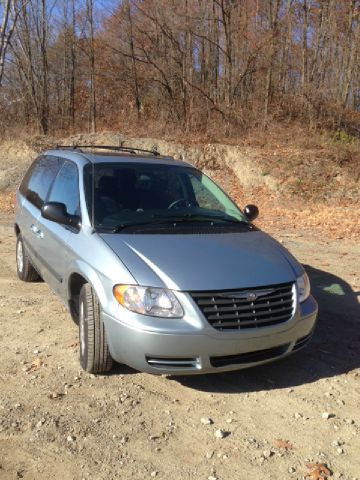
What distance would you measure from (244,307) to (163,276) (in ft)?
2.00

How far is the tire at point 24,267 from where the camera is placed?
6.12 m

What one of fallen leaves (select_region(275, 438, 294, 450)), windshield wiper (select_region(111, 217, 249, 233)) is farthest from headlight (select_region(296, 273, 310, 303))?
fallen leaves (select_region(275, 438, 294, 450))

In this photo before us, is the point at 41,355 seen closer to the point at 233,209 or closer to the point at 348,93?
the point at 233,209

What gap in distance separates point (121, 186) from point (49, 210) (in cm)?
73

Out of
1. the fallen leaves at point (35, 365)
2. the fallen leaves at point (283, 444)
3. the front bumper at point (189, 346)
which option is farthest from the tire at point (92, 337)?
the fallen leaves at point (283, 444)

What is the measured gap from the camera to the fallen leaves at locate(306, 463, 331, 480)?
2.80m

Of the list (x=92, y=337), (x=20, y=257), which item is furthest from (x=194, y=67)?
(x=92, y=337)

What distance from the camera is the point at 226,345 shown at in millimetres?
3375

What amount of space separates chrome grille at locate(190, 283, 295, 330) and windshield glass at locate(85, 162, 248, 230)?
1.13 metres

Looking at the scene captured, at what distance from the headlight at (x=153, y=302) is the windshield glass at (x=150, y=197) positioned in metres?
0.85

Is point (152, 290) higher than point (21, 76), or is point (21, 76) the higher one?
point (21, 76)

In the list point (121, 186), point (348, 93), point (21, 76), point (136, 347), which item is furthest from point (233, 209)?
point (21, 76)

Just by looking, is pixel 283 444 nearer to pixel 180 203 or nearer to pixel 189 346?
pixel 189 346

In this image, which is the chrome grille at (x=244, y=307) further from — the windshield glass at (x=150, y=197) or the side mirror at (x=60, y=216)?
the side mirror at (x=60, y=216)
